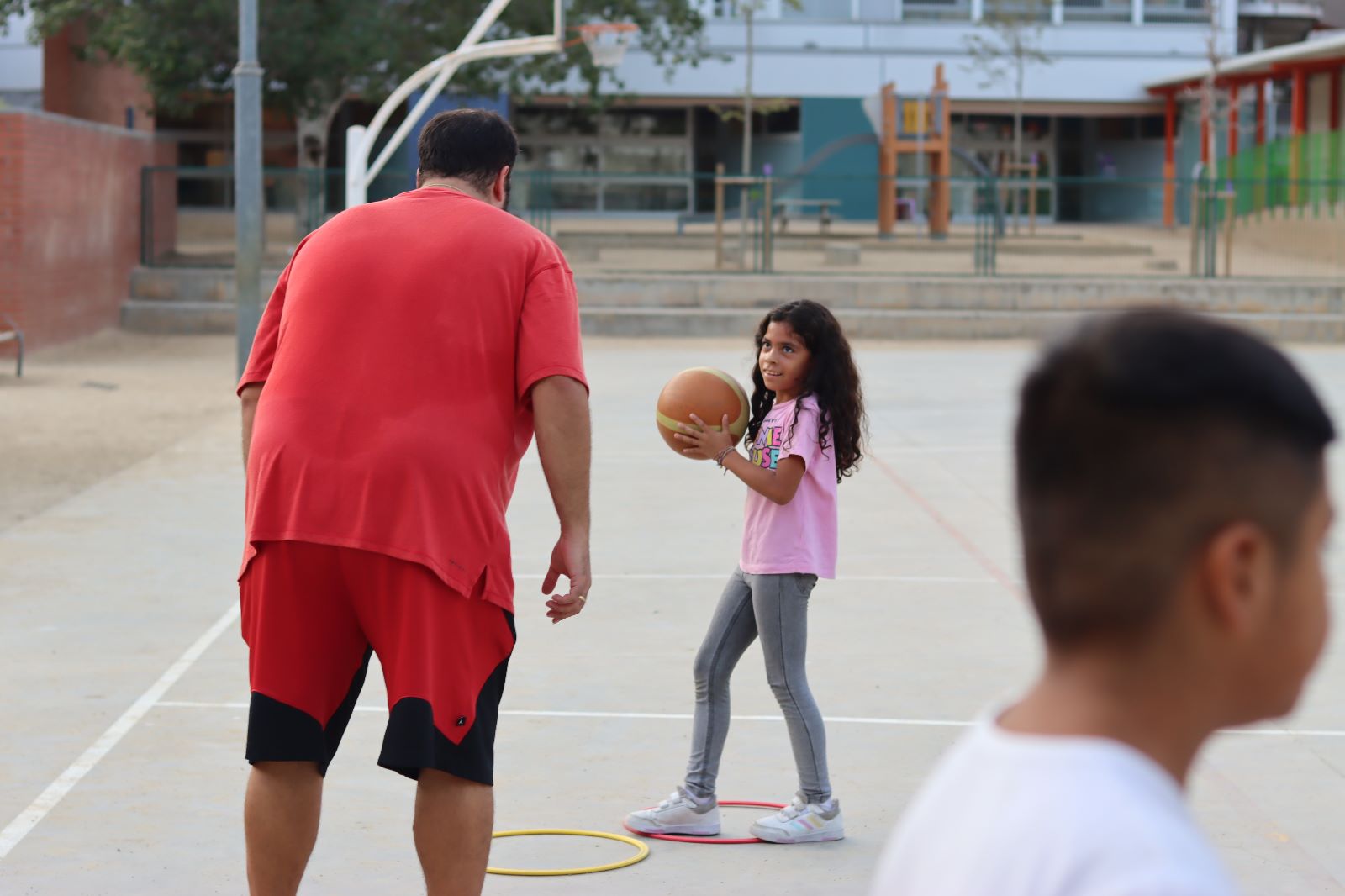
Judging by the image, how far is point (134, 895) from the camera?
4.73 metres

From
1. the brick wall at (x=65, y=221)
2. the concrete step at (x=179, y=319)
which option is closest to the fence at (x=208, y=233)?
the brick wall at (x=65, y=221)

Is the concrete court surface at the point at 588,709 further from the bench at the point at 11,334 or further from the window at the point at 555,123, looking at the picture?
the window at the point at 555,123

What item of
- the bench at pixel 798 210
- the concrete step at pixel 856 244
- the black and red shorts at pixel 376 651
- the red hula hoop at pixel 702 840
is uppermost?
the bench at pixel 798 210

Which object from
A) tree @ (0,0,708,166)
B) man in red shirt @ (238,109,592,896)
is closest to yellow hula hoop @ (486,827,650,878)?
man in red shirt @ (238,109,592,896)

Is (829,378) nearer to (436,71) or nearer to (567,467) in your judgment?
(567,467)

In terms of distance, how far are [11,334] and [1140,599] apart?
22365mm

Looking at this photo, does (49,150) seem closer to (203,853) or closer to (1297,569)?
(203,853)

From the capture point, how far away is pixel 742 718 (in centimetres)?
668

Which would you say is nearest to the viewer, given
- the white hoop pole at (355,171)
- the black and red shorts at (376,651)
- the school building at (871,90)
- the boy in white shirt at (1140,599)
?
the boy in white shirt at (1140,599)

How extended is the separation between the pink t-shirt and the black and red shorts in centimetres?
137

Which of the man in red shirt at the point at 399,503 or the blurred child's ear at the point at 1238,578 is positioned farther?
the man in red shirt at the point at 399,503

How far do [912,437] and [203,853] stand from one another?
11213mm

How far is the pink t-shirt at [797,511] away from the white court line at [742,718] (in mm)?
1563

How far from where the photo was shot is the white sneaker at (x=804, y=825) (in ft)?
17.0
